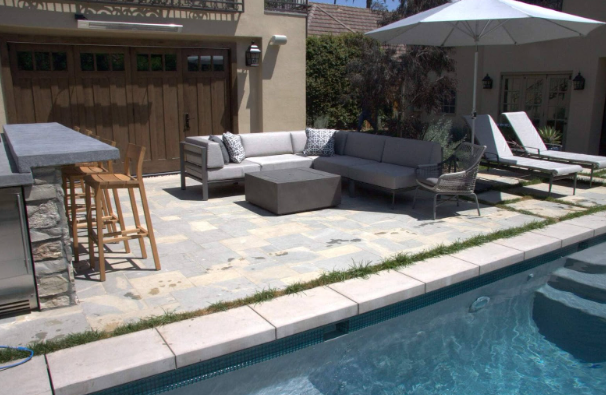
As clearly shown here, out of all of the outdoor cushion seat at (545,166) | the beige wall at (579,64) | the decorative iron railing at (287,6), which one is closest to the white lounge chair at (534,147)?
the outdoor cushion seat at (545,166)

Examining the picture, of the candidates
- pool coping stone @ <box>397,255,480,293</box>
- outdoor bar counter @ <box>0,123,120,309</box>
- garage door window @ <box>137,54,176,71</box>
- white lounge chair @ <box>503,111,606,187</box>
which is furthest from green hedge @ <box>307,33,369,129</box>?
outdoor bar counter @ <box>0,123,120,309</box>

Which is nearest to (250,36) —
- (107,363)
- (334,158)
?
(334,158)

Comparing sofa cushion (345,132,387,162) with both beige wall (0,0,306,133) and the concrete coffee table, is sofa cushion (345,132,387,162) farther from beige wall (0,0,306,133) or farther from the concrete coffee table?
beige wall (0,0,306,133)

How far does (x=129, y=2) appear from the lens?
8312 millimetres

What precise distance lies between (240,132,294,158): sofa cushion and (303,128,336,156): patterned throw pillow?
0.40 meters

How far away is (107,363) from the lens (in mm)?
3041

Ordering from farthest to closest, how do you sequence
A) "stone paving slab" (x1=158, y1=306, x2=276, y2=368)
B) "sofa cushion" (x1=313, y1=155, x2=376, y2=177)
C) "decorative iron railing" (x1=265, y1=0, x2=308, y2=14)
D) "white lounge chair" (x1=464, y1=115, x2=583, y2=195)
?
1. "decorative iron railing" (x1=265, y1=0, x2=308, y2=14)
2. "sofa cushion" (x1=313, y1=155, x2=376, y2=177)
3. "white lounge chair" (x1=464, y1=115, x2=583, y2=195)
4. "stone paving slab" (x1=158, y1=306, x2=276, y2=368)

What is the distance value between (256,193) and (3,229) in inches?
145

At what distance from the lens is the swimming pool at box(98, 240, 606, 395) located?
3436mm

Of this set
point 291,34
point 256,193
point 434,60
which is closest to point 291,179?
point 256,193

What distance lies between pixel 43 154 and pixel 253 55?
6642mm

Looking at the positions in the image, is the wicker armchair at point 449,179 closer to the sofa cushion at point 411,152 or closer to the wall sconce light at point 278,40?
the sofa cushion at point 411,152

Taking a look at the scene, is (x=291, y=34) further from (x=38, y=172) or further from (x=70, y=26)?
(x=38, y=172)

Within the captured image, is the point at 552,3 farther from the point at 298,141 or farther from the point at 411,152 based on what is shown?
the point at 298,141
